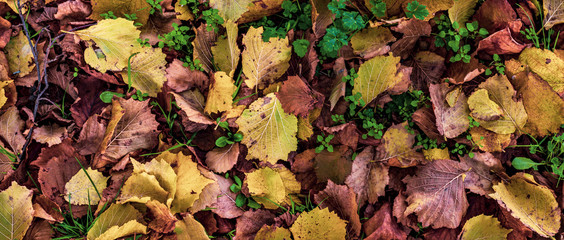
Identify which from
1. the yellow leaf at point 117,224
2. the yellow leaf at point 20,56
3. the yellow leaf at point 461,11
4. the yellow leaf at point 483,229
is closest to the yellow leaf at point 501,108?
the yellow leaf at point 461,11

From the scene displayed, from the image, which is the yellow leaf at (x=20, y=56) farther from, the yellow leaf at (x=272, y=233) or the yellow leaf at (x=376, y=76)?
the yellow leaf at (x=376, y=76)

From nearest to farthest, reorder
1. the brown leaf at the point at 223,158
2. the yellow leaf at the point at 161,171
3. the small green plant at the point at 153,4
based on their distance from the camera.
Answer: the yellow leaf at the point at 161,171 < the brown leaf at the point at 223,158 < the small green plant at the point at 153,4

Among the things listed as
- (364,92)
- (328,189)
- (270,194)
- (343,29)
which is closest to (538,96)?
(364,92)

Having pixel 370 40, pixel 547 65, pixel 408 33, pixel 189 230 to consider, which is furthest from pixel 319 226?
pixel 547 65

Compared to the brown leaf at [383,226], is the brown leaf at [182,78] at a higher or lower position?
higher

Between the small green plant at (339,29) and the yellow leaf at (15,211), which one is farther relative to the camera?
the small green plant at (339,29)

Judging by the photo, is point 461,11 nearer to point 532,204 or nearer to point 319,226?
point 532,204

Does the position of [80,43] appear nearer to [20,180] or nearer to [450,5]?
[20,180]

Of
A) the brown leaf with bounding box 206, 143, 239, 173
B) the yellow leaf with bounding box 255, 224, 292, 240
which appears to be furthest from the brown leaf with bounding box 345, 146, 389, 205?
the brown leaf with bounding box 206, 143, 239, 173

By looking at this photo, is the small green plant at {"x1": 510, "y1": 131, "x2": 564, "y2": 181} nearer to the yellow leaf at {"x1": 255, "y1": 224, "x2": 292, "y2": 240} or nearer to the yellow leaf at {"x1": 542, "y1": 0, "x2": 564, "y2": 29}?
the yellow leaf at {"x1": 542, "y1": 0, "x2": 564, "y2": 29}
